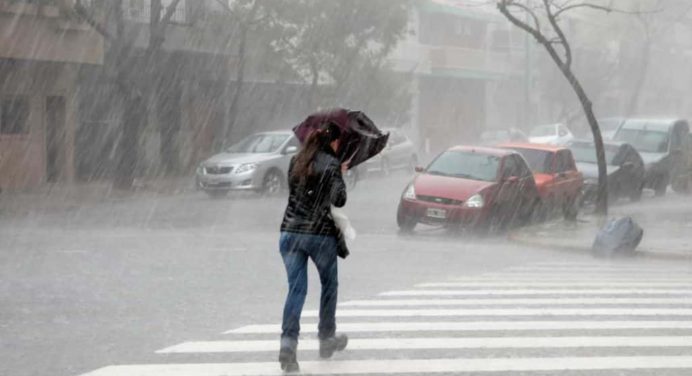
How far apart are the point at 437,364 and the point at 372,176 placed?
1165 inches

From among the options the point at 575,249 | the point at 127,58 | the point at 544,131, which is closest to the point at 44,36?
the point at 127,58

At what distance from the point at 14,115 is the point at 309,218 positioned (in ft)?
77.8

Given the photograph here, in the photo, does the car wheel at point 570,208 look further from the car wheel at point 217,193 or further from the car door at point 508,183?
the car wheel at point 217,193

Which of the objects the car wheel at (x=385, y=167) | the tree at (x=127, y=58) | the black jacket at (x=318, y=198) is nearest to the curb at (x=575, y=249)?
the black jacket at (x=318, y=198)

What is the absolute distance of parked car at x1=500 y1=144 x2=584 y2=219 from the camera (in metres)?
22.9

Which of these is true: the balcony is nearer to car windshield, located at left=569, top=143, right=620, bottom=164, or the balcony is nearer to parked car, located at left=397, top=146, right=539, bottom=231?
parked car, located at left=397, top=146, right=539, bottom=231

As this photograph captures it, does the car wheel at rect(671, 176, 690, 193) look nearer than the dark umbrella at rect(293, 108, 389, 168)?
No

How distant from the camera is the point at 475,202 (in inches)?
788

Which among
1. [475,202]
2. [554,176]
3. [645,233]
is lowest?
[645,233]

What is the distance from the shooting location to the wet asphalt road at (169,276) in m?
8.91

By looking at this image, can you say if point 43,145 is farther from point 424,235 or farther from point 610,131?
point 610,131

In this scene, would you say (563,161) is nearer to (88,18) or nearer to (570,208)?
(570,208)

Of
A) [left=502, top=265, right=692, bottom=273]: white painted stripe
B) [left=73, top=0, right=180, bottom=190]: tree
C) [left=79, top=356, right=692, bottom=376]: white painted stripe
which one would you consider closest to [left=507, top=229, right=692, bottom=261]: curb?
[left=502, top=265, right=692, bottom=273]: white painted stripe

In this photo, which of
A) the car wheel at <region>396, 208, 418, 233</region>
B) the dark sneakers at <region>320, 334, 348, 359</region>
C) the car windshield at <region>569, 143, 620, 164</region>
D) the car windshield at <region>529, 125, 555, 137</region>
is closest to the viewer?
the dark sneakers at <region>320, 334, 348, 359</region>
